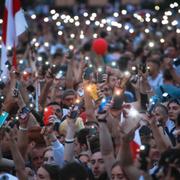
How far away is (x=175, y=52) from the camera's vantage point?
57.2 ft

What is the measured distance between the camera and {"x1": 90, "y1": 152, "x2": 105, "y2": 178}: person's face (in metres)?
9.65

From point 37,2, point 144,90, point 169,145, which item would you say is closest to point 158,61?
point 144,90

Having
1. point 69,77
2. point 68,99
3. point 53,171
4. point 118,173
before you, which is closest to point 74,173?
point 118,173

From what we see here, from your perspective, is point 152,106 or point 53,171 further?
point 152,106

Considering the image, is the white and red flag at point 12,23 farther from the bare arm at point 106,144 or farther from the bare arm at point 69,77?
the bare arm at point 106,144

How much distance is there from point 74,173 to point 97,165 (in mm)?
1158

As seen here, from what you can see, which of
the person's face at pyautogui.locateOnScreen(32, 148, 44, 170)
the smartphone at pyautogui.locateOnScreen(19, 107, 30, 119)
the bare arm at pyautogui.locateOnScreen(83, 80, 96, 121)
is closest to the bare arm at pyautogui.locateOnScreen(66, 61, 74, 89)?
the bare arm at pyautogui.locateOnScreen(83, 80, 96, 121)

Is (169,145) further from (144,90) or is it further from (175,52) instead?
(175,52)

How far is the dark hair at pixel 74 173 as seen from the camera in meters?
8.50

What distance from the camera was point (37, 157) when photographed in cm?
1051

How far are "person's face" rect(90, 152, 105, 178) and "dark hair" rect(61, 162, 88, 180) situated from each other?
102 centimetres

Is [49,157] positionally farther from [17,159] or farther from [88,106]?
[88,106]

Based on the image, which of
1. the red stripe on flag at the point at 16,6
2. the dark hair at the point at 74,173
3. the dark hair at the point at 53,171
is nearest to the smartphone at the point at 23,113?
the dark hair at the point at 53,171

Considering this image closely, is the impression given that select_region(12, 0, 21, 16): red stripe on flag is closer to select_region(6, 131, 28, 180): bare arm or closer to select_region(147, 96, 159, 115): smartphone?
select_region(147, 96, 159, 115): smartphone
